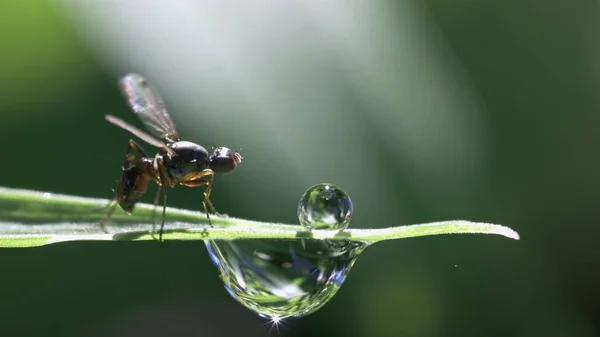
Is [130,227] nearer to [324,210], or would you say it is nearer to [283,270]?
[283,270]

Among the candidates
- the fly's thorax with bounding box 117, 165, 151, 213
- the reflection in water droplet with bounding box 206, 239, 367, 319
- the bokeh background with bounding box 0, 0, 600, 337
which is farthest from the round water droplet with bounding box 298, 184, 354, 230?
the bokeh background with bounding box 0, 0, 600, 337

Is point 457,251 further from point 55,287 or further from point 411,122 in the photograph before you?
A: point 55,287

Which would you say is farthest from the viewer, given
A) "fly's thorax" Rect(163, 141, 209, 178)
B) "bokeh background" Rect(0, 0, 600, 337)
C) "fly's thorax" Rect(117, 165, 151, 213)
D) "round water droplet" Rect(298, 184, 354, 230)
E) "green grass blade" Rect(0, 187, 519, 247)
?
"bokeh background" Rect(0, 0, 600, 337)

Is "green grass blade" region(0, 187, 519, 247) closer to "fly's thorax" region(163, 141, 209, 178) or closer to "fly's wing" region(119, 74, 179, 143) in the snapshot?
"fly's thorax" region(163, 141, 209, 178)

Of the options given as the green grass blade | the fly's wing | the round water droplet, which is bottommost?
the green grass blade

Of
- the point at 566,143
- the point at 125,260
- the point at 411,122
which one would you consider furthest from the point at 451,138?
the point at 125,260

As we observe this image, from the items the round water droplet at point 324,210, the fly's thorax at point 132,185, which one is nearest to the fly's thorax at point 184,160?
the fly's thorax at point 132,185
